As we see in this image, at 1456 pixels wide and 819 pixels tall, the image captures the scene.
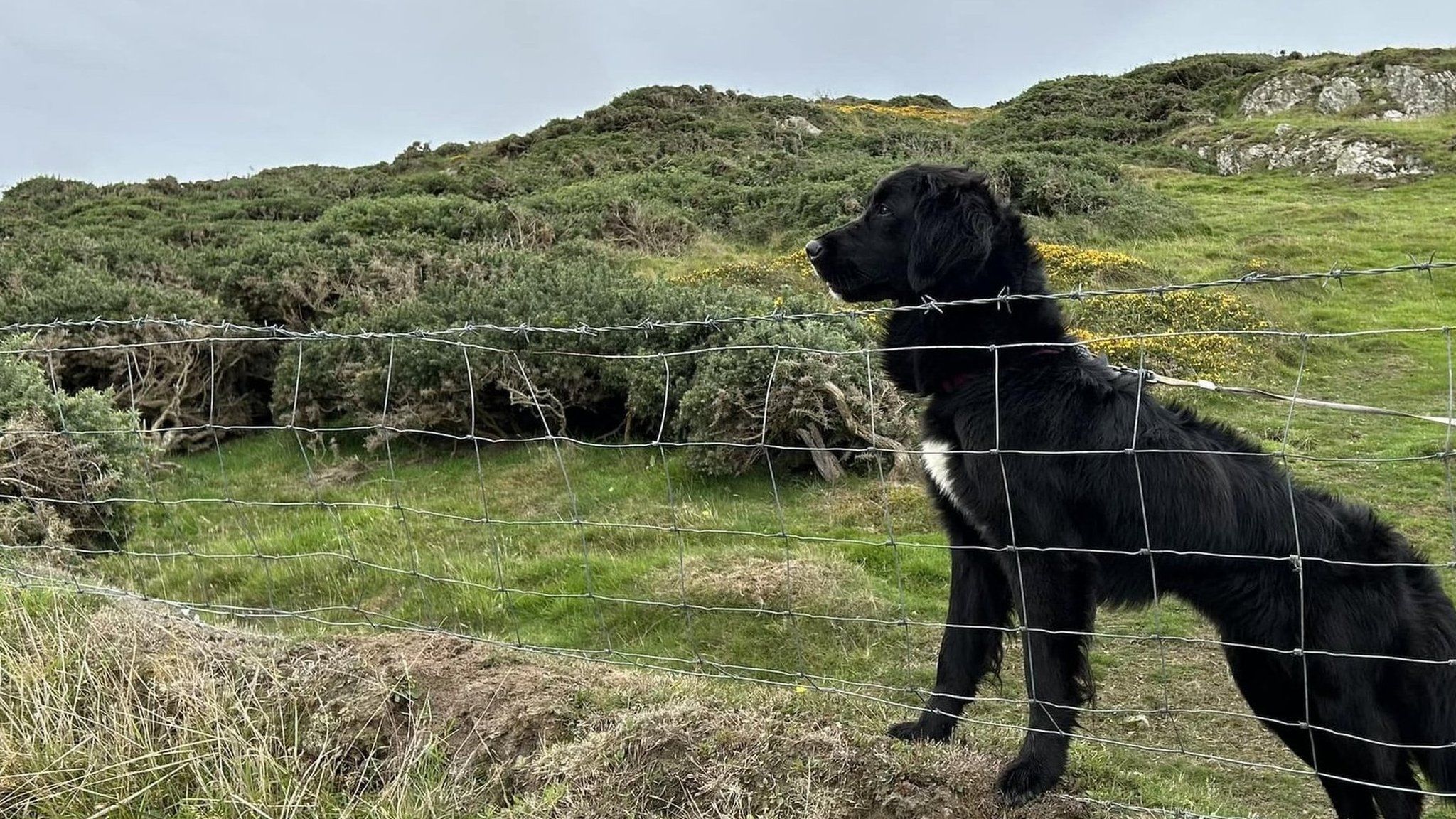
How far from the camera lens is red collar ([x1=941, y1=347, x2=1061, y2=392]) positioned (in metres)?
3.09

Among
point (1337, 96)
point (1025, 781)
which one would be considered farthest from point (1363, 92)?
point (1025, 781)

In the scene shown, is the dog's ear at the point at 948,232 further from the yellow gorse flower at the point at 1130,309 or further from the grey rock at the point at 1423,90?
the grey rock at the point at 1423,90

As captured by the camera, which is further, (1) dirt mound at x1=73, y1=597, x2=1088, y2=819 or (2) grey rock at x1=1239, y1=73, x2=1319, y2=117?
(2) grey rock at x1=1239, y1=73, x2=1319, y2=117

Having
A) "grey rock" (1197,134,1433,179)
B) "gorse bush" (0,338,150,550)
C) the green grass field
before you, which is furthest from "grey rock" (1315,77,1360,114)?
"gorse bush" (0,338,150,550)

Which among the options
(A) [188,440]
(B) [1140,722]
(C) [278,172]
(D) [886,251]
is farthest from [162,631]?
(C) [278,172]

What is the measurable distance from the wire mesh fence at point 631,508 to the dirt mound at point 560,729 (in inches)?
12.9

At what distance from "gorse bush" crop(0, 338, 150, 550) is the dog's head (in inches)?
178

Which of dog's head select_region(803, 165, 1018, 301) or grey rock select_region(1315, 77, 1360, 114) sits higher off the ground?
grey rock select_region(1315, 77, 1360, 114)

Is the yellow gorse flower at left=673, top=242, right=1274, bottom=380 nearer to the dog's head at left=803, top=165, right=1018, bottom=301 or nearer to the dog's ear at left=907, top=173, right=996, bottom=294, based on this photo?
the dog's head at left=803, top=165, right=1018, bottom=301

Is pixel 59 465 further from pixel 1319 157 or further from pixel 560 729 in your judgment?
pixel 1319 157

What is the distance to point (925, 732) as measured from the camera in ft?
10.6

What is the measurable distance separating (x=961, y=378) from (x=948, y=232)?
21.1 inches

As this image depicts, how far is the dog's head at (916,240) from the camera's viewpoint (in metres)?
3.27

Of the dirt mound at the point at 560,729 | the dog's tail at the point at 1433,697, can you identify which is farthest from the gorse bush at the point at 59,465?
the dog's tail at the point at 1433,697
